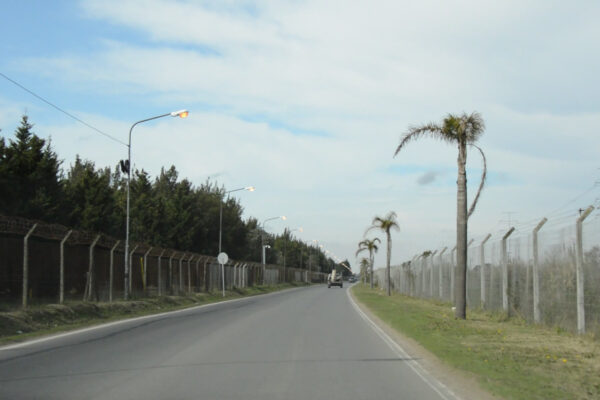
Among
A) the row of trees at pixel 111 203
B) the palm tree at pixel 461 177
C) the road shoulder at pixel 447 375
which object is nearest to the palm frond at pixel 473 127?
the palm tree at pixel 461 177

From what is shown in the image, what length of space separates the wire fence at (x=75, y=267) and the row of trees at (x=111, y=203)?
28.6 feet

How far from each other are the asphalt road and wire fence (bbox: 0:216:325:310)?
16.9ft

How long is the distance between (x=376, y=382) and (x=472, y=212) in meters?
16.0

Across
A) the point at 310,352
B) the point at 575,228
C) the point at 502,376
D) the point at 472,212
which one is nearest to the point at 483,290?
the point at 472,212

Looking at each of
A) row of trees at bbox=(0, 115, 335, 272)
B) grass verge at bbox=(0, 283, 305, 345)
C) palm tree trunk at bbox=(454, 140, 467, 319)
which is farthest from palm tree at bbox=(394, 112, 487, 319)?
row of trees at bbox=(0, 115, 335, 272)

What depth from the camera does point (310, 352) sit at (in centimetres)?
1286

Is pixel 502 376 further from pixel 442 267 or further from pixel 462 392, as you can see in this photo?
pixel 442 267

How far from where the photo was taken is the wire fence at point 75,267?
2059 centimetres

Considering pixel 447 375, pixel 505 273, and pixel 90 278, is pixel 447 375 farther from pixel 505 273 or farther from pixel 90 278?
pixel 90 278

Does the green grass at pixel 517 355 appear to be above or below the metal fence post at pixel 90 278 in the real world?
below

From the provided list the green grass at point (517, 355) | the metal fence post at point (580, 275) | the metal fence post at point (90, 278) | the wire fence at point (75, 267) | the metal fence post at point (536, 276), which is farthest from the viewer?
the metal fence post at point (90, 278)

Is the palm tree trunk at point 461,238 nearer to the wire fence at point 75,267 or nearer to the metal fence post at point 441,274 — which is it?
the metal fence post at point 441,274

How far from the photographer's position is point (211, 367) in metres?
10.5

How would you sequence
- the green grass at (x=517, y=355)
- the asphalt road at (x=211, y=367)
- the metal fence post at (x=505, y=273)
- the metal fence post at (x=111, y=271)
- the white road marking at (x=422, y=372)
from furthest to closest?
the metal fence post at (x=111, y=271) → the metal fence post at (x=505, y=273) → the green grass at (x=517, y=355) → the white road marking at (x=422, y=372) → the asphalt road at (x=211, y=367)
